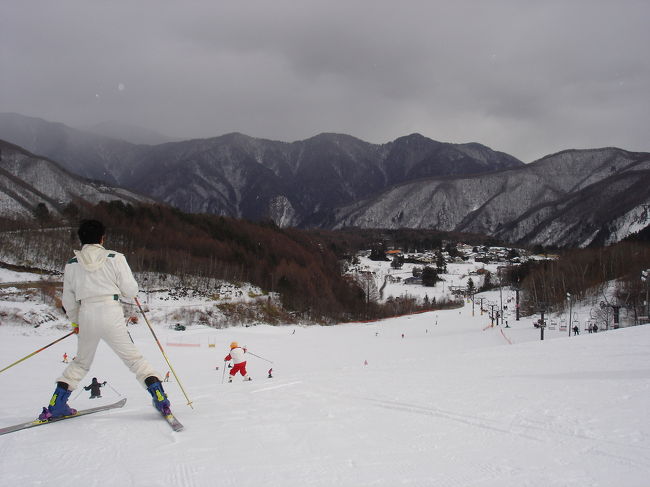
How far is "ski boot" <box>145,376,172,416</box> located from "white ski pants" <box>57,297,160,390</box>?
10 cm

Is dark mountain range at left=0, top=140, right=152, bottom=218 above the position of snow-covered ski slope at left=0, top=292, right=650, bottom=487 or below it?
above

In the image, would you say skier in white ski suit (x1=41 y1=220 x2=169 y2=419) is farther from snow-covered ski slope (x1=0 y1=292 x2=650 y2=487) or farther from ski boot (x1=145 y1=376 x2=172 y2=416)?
snow-covered ski slope (x1=0 y1=292 x2=650 y2=487)

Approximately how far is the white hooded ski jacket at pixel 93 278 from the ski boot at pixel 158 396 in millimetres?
1056

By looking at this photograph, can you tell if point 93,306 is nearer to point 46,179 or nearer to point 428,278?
point 428,278

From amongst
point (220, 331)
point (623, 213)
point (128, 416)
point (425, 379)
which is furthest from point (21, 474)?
point (623, 213)

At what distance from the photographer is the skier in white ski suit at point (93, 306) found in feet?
14.9

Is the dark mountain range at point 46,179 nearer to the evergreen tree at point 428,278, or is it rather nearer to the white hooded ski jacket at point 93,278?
the evergreen tree at point 428,278

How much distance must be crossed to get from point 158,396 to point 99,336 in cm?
96

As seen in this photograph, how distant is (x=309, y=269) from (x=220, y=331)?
49.6 meters

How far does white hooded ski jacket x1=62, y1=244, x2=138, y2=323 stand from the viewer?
4543mm

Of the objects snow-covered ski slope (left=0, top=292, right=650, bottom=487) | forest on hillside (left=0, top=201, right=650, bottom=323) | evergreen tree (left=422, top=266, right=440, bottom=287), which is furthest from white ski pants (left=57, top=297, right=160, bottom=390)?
evergreen tree (left=422, top=266, right=440, bottom=287)

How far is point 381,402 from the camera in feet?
19.4

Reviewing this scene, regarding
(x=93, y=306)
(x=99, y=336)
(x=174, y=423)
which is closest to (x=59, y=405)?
(x=99, y=336)

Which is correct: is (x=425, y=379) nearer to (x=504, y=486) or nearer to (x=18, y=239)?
(x=504, y=486)
